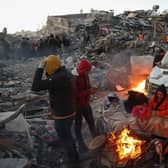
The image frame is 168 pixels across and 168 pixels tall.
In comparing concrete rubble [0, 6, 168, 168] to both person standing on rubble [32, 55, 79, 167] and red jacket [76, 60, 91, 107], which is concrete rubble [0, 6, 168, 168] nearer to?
person standing on rubble [32, 55, 79, 167]

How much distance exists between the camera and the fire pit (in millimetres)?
7555

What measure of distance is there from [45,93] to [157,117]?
22.9ft

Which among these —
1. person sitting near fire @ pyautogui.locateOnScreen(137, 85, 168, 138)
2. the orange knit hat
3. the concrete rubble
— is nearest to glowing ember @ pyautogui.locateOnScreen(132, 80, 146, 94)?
the concrete rubble

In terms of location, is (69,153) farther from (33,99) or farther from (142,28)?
(142,28)

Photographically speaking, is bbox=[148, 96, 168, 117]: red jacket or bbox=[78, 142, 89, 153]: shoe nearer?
bbox=[148, 96, 168, 117]: red jacket

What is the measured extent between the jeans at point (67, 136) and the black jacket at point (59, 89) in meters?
0.14

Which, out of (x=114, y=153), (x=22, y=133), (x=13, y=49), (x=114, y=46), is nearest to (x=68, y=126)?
(x=114, y=153)

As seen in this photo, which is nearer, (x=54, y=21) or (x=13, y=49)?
(x=13, y=49)

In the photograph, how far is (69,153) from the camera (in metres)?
7.66

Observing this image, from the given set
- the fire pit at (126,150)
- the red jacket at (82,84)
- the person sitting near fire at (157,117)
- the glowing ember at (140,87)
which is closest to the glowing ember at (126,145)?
the fire pit at (126,150)

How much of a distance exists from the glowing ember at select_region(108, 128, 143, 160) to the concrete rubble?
0.40 m

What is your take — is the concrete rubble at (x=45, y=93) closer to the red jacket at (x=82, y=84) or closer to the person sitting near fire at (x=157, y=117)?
the person sitting near fire at (x=157, y=117)

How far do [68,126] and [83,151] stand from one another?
146cm

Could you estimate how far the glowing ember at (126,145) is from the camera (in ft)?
24.9
